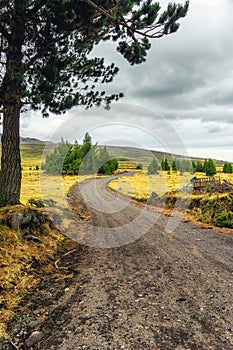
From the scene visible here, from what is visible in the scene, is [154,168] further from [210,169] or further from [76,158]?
[76,158]

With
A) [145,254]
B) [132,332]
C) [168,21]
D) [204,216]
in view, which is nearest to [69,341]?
[132,332]

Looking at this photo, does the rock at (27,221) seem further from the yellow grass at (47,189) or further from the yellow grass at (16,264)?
the yellow grass at (47,189)

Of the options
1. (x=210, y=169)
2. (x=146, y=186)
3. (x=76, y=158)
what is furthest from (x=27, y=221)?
(x=210, y=169)

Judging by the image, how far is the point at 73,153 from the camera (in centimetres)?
4116

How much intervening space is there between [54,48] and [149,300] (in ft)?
20.5

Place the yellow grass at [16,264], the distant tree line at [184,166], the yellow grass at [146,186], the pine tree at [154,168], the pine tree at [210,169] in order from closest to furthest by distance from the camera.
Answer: the yellow grass at [16,264]
the yellow grass at [146,186]
the pine tree at [154,168]
the distant tree line at [184,166]
the pine tree at [210,169]

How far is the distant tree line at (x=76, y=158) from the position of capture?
1666 inches

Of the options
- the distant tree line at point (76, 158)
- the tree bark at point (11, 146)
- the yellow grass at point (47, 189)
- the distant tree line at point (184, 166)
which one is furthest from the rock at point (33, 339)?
the distant tree line at point (184, 166)

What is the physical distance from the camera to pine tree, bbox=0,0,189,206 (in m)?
6.48

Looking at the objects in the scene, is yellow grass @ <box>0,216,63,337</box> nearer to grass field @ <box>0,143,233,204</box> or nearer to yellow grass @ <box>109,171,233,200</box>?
grass field @ <box>0,143,233,204</box>

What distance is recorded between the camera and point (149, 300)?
451 cm

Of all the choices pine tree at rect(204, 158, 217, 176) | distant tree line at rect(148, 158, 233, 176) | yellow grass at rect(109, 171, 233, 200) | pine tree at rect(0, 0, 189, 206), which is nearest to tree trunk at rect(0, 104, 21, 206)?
pine tree at rect(0, 0, 189, 206)

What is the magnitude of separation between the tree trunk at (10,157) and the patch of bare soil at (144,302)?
2.89 metres

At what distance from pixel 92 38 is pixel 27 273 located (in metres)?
6.95
